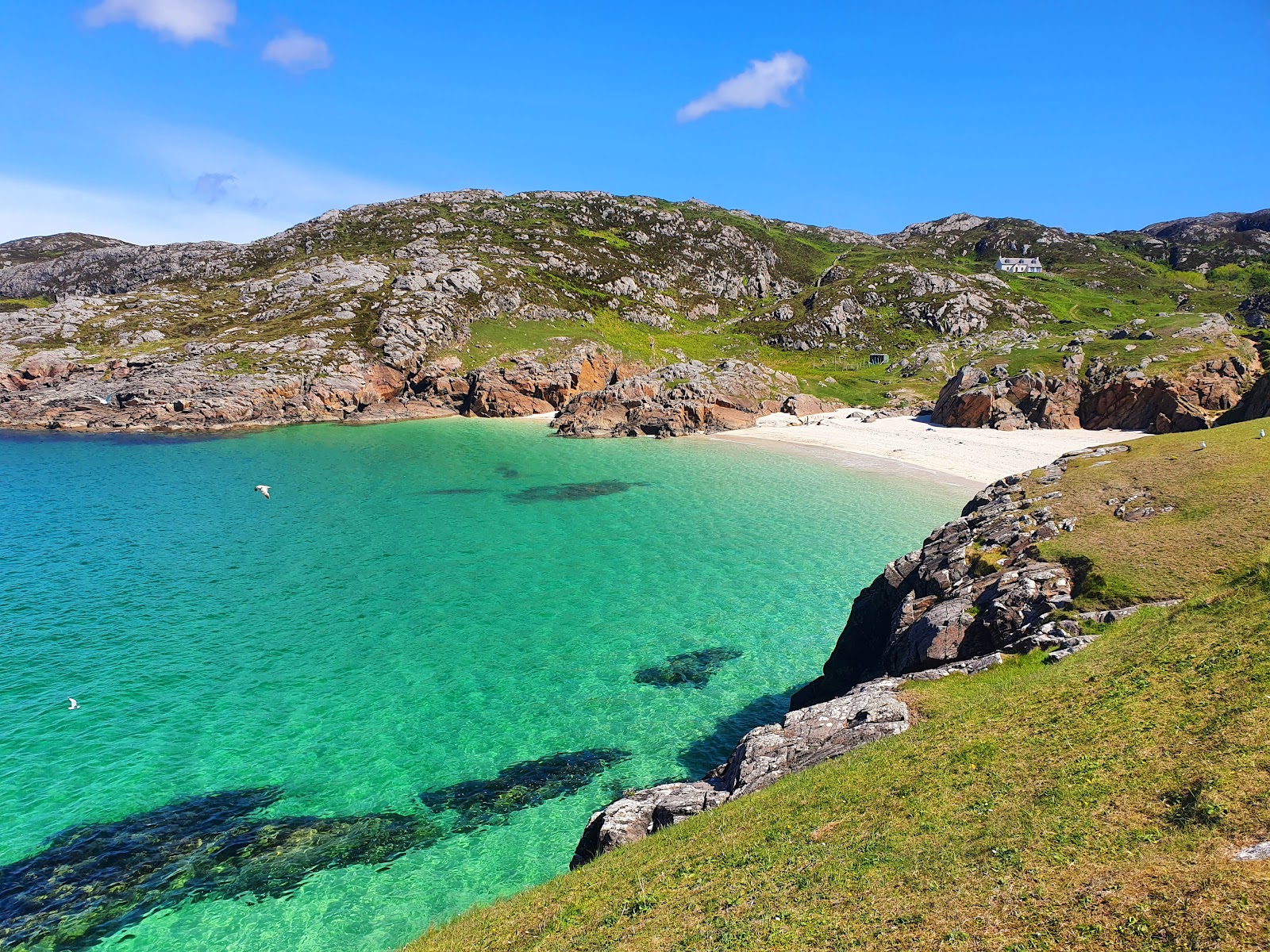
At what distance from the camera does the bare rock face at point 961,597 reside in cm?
2288

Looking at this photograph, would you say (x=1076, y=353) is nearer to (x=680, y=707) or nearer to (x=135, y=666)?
(x=680, y=707)

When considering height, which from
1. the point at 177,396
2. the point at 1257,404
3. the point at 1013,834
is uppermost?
the point at 1257,404

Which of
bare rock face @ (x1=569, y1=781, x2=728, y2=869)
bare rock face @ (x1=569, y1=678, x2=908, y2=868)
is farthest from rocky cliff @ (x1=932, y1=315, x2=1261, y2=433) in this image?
bare rock face @ (x1=569, y1=781, x2=728, y2=869)

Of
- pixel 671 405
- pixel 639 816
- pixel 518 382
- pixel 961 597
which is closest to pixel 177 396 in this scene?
pixel 518 382

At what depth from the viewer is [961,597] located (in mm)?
24938

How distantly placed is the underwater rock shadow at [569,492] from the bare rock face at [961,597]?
41.0 m

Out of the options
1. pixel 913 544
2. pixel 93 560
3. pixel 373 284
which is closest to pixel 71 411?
pixel 373 284

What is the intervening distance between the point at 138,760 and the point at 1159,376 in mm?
114381

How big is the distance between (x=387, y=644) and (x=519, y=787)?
47.5 feet

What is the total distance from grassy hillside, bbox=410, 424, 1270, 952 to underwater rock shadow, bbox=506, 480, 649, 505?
167ft

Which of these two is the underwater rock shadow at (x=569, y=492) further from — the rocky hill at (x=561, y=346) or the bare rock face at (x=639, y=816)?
the bare rock face at (x=639, y=816)

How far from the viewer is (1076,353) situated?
100750mm

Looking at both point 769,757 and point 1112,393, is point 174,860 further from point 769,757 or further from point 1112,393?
point 1112,393

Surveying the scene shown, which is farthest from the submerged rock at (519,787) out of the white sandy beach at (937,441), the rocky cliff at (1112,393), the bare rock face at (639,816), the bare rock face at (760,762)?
the rocky cliff at (1112,393)
